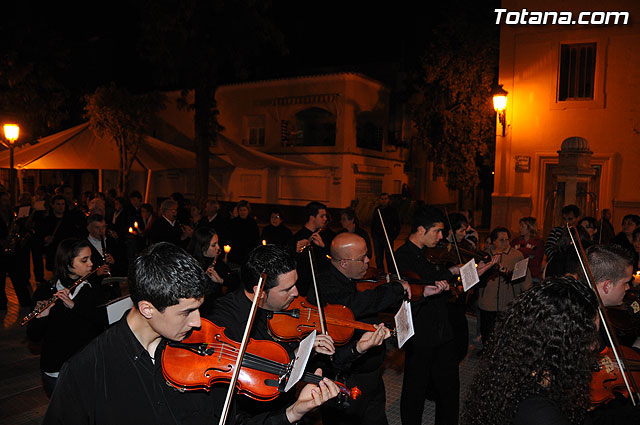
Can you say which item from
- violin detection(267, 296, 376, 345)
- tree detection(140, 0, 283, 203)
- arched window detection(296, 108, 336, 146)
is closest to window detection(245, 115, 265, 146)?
arched window detection(296, 108, 336, 146)

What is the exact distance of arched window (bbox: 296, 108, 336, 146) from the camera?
24.6 meters

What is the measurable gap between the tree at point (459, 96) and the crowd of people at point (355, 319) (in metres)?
12.8

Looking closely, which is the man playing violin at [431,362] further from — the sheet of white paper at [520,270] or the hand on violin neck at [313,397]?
the hand on violin neck at [313,397]

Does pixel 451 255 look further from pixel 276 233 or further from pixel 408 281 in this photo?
pixel 276 233

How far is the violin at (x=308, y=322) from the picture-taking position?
3.16 meters

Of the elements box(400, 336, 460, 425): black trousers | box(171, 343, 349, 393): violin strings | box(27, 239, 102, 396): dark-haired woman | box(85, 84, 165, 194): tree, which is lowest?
box(400, 336, 460, 425): black trousers

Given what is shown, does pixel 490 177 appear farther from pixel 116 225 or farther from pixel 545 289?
pixel 545 289

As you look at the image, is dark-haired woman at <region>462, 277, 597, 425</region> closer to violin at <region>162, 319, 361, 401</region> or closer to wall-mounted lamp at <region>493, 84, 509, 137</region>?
violin at <region>162, 319, 361, 401</region>

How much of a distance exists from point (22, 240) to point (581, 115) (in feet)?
50.1

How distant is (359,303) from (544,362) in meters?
1.93

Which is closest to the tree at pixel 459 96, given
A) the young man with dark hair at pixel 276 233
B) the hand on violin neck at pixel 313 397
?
the young man with dark hair at pixel 276 233

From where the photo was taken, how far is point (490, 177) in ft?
92.6

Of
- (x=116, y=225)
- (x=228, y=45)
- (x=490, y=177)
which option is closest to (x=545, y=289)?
(x=116, y=225)

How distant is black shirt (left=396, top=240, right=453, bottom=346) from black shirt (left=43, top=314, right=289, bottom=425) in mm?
2221
